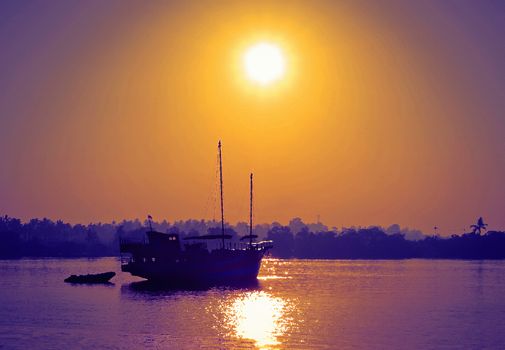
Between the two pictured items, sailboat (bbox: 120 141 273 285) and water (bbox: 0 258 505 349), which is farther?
sailboat (bbox: 120 141 273 285)

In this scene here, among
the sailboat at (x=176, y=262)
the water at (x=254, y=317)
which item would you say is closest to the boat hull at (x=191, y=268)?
the sailboat at (x=176, y=262)

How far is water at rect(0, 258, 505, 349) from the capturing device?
6150 centimetres

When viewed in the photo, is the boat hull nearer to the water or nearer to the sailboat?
the sailboat

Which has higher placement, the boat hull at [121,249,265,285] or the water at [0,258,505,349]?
the boat hull at [121,249,265,285]

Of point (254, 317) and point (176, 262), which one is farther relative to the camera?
point (176, 262)

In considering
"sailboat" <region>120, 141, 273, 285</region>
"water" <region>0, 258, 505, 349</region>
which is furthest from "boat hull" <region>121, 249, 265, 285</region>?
"water" <region>0, 258, 505, 349</region>

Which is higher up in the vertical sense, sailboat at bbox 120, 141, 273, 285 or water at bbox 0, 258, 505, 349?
sailboat at bbox 120, 141, 273, 285

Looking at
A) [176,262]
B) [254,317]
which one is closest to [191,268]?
[176,262]

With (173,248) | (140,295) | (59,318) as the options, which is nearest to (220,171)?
(173,248)

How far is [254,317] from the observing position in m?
77.6

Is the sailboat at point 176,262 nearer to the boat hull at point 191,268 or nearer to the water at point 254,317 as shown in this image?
the boat hull at point 191,268

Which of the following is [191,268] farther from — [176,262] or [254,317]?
[254,317]

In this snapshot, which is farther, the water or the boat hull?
the boat hull

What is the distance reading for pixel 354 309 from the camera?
8712cm
